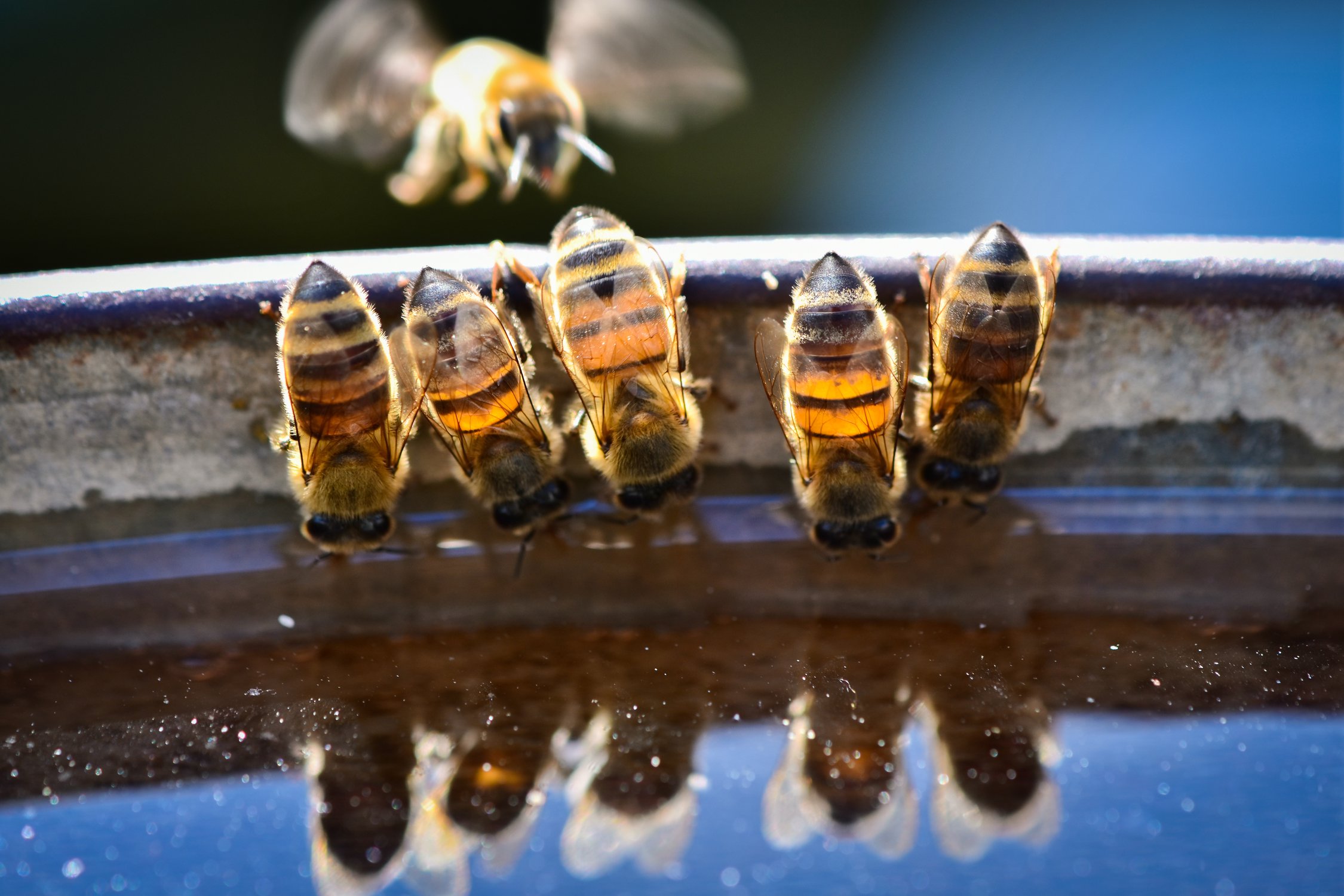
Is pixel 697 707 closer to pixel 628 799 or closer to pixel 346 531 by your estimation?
pixel 628 799

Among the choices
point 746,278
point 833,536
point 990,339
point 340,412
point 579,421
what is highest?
point 746,278

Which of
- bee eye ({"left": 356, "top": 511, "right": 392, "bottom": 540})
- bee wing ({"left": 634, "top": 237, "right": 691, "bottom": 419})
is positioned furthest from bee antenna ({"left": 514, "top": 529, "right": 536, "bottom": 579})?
bee wing ({"left": 634, "top": 237, "right": 691, "bottom": 419})

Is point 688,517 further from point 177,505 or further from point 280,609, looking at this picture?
point 177,505

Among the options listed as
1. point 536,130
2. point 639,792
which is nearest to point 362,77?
point 536,130

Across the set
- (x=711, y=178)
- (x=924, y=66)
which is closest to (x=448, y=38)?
(x=711, y=178)

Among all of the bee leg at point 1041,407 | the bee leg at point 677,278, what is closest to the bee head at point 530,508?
the bee leg at point 677,278
